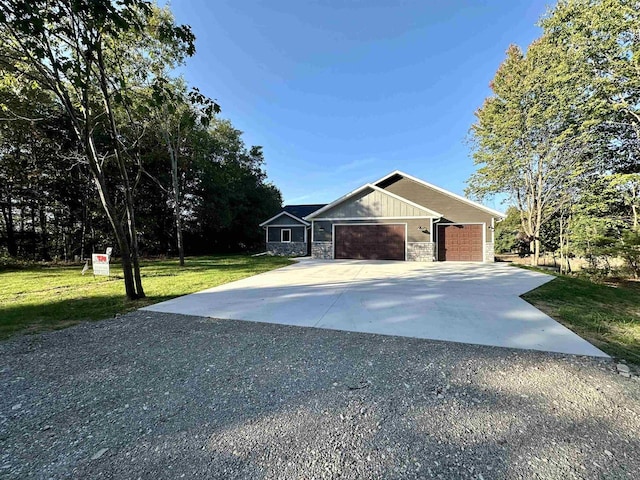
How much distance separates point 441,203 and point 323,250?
291 inches

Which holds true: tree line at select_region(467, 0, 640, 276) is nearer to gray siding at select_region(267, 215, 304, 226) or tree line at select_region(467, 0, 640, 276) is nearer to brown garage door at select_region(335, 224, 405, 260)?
brown garage door at select_region(335, 224, 405, 260)

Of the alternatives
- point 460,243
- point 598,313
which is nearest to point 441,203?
point 460,243

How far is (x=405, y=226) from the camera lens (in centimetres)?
1492

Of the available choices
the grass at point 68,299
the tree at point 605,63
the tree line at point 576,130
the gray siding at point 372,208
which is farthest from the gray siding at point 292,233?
the tree at point 605,63

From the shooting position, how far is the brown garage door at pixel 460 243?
14898 millimetres

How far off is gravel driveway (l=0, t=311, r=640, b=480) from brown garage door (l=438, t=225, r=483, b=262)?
13151 mm

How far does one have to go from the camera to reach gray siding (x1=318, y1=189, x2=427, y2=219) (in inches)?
585

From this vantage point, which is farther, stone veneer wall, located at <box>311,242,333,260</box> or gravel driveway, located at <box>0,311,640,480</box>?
stone veneer wall, located at <box>311,242,333,260</box>

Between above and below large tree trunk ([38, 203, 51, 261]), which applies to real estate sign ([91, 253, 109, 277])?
below

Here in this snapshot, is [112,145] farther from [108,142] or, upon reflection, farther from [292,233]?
[292,233]

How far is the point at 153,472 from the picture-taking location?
5.06 feet

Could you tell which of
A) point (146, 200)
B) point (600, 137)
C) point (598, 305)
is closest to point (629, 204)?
point (600, 137)

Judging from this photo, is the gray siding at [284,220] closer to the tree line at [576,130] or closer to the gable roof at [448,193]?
the gable roof at [448,193]

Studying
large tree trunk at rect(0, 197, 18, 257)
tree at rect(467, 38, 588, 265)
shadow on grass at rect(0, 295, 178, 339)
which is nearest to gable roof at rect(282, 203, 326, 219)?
tree at rect(467, 38, 588, 265)
